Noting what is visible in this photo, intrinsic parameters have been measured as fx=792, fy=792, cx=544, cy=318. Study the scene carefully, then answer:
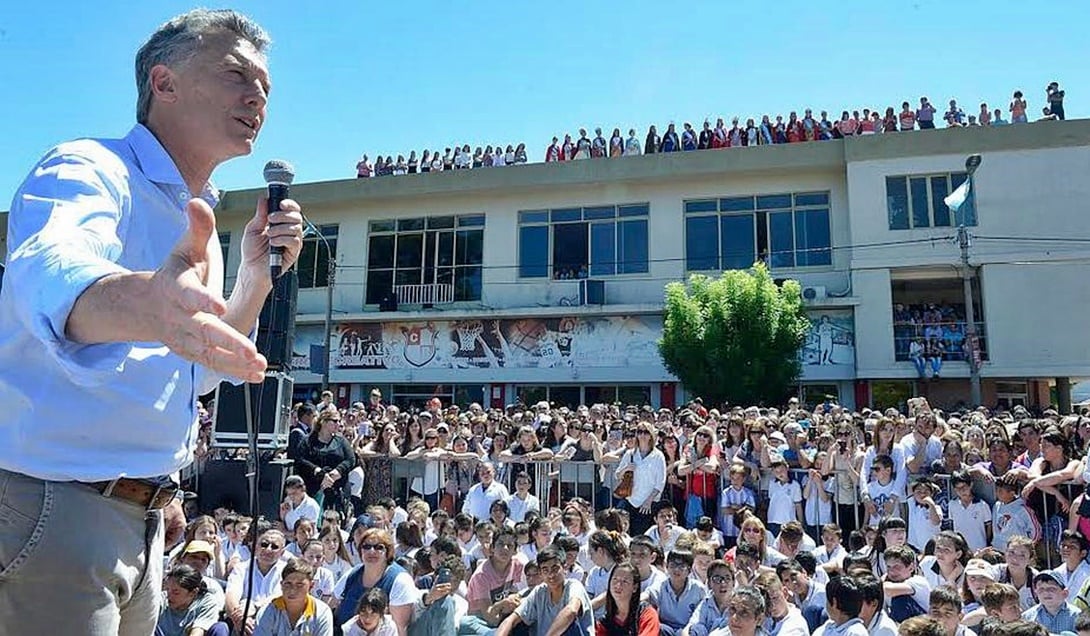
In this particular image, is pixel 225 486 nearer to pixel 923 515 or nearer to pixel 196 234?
pixel 923 515

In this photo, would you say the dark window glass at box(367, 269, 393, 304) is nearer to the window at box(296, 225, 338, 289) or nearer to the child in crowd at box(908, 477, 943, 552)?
the window at box(296, 225, 338, 289)

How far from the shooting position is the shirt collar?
1532mm

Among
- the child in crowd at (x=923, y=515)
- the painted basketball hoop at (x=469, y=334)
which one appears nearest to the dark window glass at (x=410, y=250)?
the painted basketball hoop at (x=469, y=334)

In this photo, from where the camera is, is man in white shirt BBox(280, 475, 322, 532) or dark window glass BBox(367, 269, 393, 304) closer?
man in white shirt BBox(280, 475, 322, 532)

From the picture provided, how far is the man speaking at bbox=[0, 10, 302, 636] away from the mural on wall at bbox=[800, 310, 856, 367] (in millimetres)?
21093

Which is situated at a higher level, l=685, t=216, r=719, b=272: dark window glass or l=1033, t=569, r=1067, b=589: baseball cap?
l=685, t=216, r=719, b=272: dark window glass

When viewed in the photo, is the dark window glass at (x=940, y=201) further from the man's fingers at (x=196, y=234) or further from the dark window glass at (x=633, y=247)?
the man's fingers at (x=196, y=234)

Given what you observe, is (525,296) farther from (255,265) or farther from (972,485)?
(255,265)

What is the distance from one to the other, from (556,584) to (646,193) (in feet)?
64.2

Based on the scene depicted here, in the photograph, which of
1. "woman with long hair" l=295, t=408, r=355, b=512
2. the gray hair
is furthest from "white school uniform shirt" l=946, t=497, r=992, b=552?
the gray hair

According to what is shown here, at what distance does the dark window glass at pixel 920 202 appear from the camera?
2177cm

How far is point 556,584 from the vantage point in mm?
6133

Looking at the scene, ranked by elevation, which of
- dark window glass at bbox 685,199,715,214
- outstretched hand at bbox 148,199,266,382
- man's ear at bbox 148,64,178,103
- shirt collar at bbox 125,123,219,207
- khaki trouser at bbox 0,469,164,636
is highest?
dark window glass at bbox 685,199,715,214

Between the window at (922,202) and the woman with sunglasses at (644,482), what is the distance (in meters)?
15.8
